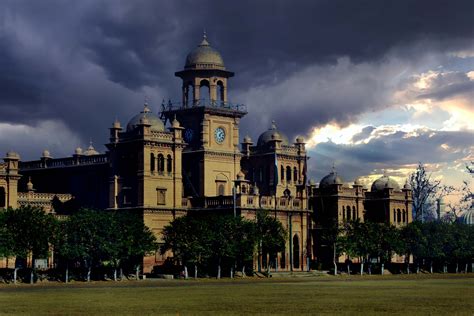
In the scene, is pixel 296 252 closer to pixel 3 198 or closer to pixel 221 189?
pixel 221 189

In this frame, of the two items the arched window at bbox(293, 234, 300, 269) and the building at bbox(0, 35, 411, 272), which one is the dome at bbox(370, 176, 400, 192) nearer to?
the building at bbox(0, 35, 411, 272)

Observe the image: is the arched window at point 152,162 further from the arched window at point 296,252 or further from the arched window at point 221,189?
the arched window at point 296,252

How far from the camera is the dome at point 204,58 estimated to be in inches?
5517

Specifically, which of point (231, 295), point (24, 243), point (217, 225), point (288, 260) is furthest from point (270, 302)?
point (288, 260)

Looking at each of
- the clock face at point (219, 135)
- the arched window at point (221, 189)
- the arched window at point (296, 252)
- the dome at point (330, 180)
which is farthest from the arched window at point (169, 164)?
the dome at point (330, 180)

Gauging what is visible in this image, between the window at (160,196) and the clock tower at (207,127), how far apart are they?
9.25 meters

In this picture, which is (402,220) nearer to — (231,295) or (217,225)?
(217,225)

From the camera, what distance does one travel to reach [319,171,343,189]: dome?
513 ft

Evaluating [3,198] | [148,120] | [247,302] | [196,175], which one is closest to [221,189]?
[196,175]

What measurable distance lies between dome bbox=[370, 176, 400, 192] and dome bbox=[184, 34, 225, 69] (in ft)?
133

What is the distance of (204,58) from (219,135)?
11.1 m

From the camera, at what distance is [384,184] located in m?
167

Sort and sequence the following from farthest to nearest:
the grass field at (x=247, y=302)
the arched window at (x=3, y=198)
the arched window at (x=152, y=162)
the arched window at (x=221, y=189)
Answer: the arched window at (x=221, y=189) < the arched window at (x=152, y=162) < the arched window at (x=3, y=198) < the grass field at (x=247, y=302)

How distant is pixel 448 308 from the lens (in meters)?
53.8
